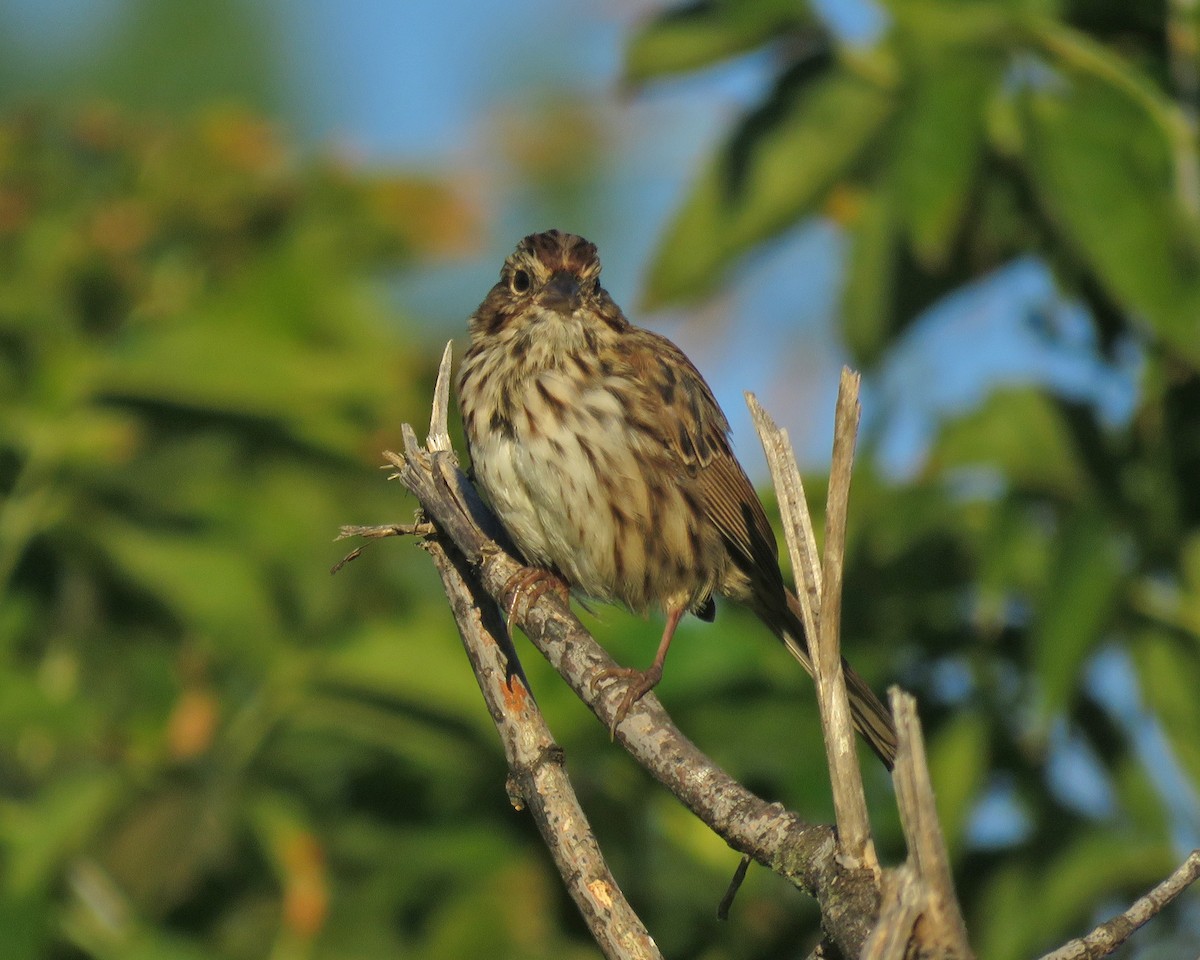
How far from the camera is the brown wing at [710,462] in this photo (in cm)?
440

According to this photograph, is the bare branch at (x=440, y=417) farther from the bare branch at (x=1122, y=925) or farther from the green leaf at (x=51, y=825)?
the bare branch at (x=1122, y=925)

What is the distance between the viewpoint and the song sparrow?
4121 millimetres

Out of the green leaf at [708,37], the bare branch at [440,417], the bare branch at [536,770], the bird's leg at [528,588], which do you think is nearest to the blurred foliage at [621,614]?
the green leaf at [708,37]

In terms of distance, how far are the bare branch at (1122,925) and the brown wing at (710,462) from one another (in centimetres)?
233

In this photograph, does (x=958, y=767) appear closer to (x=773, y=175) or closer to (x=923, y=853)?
(x=773, y=175)

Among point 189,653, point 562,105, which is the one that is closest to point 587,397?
point 189,653

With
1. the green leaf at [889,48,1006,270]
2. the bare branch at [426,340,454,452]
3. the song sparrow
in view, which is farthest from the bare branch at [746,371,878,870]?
the song sparrow

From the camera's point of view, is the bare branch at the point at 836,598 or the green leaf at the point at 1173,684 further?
the green leaf at the point at 1173,684

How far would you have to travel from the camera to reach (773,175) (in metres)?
4.28

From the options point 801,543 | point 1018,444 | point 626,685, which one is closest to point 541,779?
point 626,685

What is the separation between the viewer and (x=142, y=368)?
462 cm

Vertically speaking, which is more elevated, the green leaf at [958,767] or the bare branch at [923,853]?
the green leaf at [958,767]

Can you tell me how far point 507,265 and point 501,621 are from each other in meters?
1.60

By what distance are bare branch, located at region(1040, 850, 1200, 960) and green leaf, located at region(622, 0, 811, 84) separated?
2.64 meters
